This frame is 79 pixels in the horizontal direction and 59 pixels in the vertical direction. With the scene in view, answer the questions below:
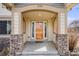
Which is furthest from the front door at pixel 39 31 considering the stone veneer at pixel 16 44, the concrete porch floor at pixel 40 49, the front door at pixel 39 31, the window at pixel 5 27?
the window at pixel 5 27

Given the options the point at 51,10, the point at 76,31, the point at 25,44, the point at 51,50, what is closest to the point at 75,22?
the point at 76,31

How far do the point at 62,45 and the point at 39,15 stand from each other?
36.1 inches

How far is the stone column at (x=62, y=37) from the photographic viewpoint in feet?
10.8

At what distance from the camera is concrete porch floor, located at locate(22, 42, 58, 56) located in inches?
131

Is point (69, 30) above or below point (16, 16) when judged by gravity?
below

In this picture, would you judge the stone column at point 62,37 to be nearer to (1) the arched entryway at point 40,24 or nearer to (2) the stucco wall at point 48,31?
(1) the arched entryway at point 40,24

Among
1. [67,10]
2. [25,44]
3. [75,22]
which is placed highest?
[67,10]

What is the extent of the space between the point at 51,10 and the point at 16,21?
883mm

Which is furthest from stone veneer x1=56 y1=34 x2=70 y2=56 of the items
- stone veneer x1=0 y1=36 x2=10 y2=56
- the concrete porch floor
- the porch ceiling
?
stone veneer x1=0 y1=36 x2=10 y2=56

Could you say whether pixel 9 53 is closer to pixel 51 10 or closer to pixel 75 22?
pixel 51 10

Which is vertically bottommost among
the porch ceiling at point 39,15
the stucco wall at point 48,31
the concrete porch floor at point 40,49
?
the concrete porch floor at point 40,49

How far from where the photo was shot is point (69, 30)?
3262 millimetres

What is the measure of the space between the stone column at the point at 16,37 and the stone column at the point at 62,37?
936 millimetres

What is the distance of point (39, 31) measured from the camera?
346 cm
